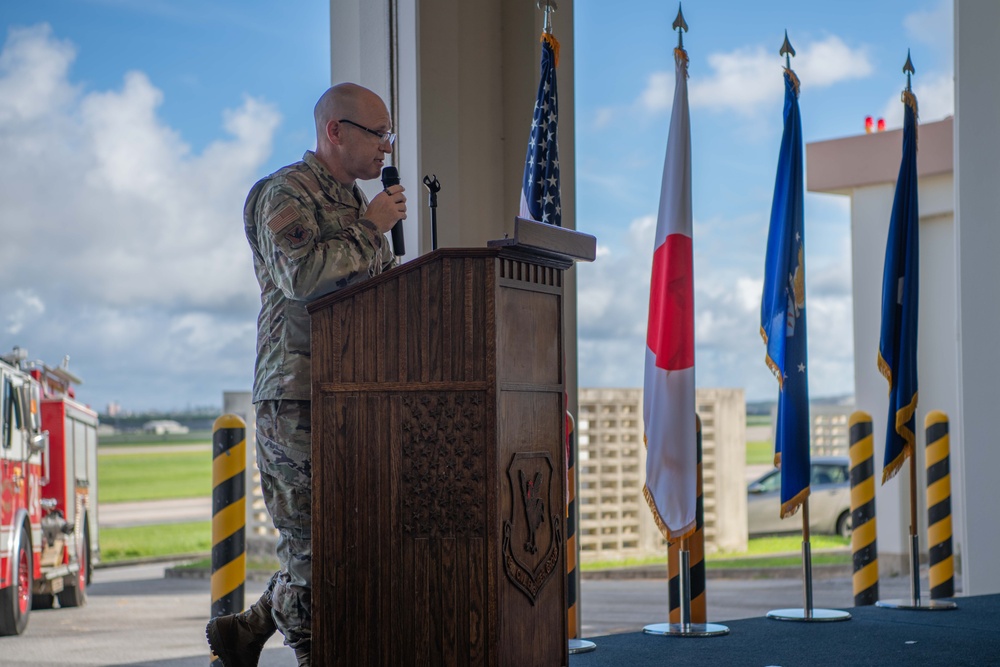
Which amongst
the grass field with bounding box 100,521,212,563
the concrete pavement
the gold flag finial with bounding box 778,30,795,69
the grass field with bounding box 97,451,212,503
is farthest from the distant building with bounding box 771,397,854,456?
the grass field with bounding box 97,451,212,503

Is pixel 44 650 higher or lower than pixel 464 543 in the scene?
lower

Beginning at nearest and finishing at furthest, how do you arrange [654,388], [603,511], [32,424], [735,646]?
[735,646] → [654,388] → [32,424] → [603,511]

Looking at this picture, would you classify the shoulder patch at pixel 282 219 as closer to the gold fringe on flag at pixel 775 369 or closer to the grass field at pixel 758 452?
the gold fringe on flag at pixel 775 369

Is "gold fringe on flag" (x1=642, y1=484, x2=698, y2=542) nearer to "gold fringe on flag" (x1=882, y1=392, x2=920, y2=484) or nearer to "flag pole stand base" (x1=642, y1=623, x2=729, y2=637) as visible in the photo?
"flag pole stand base" (x1=642, y1=623, x2=729, y2=637)

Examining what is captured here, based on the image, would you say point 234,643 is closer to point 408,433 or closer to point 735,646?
point 408,433

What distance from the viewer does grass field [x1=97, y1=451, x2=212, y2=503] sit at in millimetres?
30891

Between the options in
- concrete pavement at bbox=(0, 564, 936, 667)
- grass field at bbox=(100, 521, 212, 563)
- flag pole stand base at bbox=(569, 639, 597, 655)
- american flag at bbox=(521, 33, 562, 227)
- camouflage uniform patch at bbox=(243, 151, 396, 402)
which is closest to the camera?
camouflage uniform patch at bbox=(243, 151, 396, 402)

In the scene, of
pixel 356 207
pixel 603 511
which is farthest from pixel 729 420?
pixel 356 207

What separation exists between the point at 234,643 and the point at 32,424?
18.9 feet

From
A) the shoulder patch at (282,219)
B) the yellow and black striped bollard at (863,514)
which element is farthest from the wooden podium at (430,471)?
the yellow and black striped bollard at (863,514)

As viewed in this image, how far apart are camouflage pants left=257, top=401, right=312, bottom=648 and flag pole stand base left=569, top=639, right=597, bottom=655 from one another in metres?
1.50

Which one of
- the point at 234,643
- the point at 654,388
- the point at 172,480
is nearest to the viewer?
the point at 234,643

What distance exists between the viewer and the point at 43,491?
31.7ft

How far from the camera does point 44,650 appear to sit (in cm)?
712
